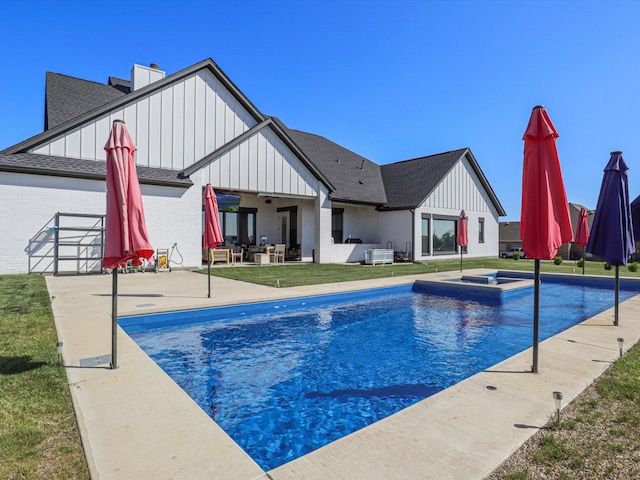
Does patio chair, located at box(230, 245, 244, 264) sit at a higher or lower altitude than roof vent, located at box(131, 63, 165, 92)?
lower

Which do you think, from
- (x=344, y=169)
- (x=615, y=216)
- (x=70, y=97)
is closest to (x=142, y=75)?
(x=70, y=97)

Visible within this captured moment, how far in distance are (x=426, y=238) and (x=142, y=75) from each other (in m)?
17.7

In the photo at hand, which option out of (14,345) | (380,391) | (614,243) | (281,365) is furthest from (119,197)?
(614,243)

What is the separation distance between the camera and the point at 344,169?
22.7 metres

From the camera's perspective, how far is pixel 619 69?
10.2 meters

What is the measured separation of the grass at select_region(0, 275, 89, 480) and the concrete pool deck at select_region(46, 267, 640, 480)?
0.34 ft

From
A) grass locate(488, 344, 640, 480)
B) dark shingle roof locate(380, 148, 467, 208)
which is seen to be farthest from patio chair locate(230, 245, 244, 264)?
grass locate(488, 344, 640, 480)


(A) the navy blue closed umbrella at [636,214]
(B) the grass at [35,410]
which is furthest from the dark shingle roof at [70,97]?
(A) the navy blue closed umbrella at [636,214]

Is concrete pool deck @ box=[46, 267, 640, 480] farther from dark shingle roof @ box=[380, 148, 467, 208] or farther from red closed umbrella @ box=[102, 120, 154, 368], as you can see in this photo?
dark shingle roof @ box=[380, 148, 467, 208]

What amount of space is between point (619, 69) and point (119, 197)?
1347 cm

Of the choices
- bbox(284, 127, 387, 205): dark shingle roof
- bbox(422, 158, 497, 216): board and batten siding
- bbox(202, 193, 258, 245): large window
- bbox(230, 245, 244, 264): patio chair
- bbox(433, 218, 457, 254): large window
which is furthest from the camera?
bbox(433, 218, 457, 254): large window

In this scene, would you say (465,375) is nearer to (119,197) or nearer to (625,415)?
(625,415)

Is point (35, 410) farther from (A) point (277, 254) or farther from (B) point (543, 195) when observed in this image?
(A) point (277, 254)

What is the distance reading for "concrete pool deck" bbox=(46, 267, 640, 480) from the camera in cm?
221
